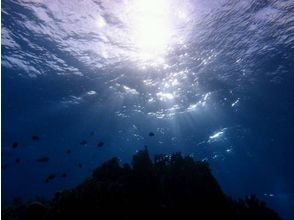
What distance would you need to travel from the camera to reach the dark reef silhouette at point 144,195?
10258mm

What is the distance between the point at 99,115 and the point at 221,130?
13.6 metres

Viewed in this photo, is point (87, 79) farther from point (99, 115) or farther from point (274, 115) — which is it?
point (274, 115)

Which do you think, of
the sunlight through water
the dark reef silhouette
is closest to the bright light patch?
the sunlight through water

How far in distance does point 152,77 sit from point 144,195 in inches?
461

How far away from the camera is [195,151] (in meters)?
38.6

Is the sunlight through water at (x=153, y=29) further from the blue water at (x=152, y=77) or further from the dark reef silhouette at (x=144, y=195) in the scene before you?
the dark reef silhouette at (x=144, y=195)

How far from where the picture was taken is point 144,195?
10938mm

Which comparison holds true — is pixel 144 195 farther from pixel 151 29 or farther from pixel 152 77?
pixel 152 77

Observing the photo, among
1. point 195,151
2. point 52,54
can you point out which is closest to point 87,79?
point 52,54

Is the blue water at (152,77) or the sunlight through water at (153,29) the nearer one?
the sunlight through water at (153,29)

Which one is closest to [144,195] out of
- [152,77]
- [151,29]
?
[151,29]

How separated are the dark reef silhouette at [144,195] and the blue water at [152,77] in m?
5.25

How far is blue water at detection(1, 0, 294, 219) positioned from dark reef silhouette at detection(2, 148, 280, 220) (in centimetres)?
525

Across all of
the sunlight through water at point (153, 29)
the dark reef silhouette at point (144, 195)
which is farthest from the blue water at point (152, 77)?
the dark reef silhouette at point (144, 195)
